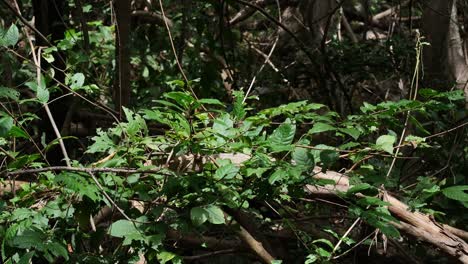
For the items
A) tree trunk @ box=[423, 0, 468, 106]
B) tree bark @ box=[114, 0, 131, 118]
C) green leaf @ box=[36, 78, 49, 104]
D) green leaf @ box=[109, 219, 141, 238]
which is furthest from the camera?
tree trunk @ box=[423, 0, 468, 106]

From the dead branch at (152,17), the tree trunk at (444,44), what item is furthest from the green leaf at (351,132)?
the dead branch at (152,17)

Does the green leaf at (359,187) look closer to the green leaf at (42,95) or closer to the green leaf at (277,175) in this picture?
the green leaf at (277,175)

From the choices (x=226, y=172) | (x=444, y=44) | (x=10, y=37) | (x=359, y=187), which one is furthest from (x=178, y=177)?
(x=444, y=44)

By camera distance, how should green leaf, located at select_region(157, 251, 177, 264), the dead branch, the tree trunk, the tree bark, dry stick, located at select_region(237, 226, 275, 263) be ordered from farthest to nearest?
the dead branch
the tree trunk
the tree bark
dry stick, located at select_region(237, 226, 275, 263)
green leaf, located at select_region(157, 251, 177, 264)

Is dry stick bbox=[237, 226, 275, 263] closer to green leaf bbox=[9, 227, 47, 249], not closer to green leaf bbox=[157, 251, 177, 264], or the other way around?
green leaf bbox=[157, 251, 177, 264]

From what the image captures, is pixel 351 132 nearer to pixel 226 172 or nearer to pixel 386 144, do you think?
pixel 386 144

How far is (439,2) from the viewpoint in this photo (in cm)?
371

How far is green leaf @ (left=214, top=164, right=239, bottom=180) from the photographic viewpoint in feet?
5.48

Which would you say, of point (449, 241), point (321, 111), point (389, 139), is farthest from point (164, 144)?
point (321, 111)

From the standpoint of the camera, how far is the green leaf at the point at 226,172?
1671mm

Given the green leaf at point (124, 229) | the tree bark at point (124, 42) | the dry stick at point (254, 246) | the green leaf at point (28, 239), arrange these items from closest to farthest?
the green leaf at point (28, 239), the green leaf at point (124, 229), the dry stick at point (254, 246), the tree bark at point (124, 42)

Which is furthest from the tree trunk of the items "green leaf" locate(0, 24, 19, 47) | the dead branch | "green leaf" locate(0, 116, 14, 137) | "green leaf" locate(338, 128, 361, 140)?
"green leaf" locate(0, 116, 14, 137)

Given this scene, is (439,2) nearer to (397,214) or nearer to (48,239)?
(397,214)

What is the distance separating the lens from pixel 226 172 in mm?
1667
